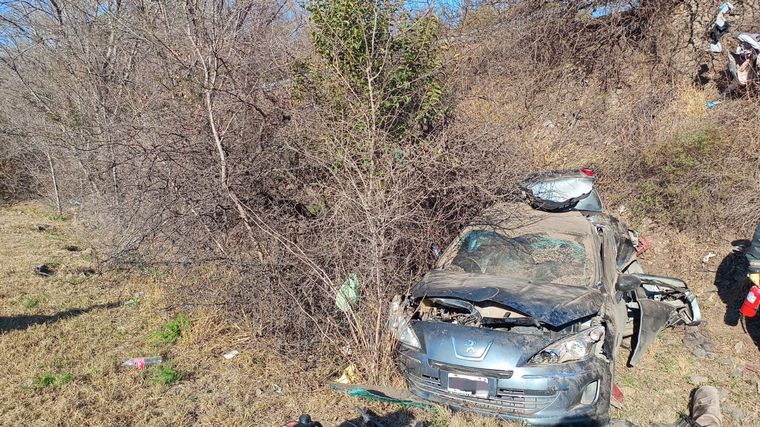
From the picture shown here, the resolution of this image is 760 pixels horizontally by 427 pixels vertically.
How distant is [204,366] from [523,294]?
124 inches

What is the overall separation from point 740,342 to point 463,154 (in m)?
3.56

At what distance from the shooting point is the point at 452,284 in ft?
13.9

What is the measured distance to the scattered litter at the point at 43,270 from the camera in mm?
8059

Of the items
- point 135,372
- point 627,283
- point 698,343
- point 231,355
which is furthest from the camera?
point 698,343

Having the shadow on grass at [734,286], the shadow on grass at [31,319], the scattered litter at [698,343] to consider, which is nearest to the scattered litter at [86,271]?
the shadow on grass at [31,319]

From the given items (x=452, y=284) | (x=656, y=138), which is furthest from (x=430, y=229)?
(x=656, y=138)

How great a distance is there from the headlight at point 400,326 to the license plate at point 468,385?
390mm

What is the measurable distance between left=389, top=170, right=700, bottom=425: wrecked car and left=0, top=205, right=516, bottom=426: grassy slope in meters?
0.32

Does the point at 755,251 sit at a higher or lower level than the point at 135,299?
higher

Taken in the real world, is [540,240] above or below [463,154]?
below

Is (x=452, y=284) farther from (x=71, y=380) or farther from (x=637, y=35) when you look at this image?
(x=637, y=35)

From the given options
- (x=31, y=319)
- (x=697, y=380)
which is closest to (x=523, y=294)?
(x=697, y=380)

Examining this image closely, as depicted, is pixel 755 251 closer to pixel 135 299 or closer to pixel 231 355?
pixel 231 355

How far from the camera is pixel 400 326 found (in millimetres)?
4148
